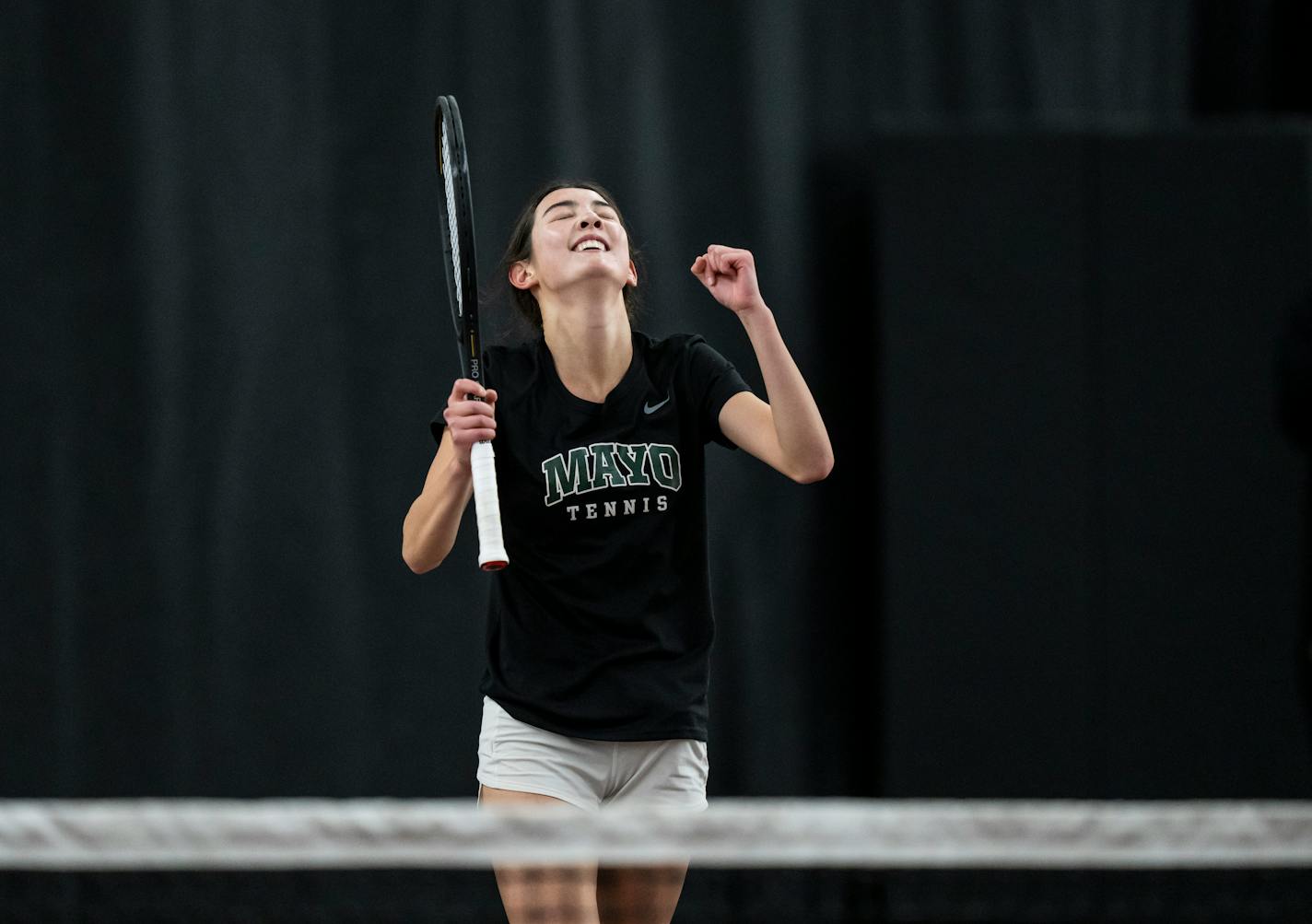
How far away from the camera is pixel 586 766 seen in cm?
221

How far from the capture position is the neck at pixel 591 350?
7.69 ft

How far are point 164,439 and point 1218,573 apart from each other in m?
3.01

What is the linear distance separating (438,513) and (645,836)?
672mm

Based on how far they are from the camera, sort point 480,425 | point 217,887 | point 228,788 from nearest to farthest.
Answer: point 480,425, point 217,887, point 228,788

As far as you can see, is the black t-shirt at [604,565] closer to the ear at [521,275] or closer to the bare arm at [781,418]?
the bare arm at [781,418]

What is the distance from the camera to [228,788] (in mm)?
4465

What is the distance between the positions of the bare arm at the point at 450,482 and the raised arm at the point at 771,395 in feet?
1.21

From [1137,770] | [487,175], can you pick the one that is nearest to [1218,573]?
[1137,770]

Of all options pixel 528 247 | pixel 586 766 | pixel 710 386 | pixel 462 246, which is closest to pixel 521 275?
pixel 528 247

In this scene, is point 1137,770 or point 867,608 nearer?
point 1137,770

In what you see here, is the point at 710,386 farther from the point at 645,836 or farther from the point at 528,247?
the point at 645,836

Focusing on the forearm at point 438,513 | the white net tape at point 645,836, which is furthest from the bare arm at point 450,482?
the white net tape at point 645,836

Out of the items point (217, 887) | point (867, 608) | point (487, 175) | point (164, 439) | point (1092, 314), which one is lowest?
point (217, 887)

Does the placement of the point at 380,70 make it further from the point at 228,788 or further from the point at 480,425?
the point at 480,425
